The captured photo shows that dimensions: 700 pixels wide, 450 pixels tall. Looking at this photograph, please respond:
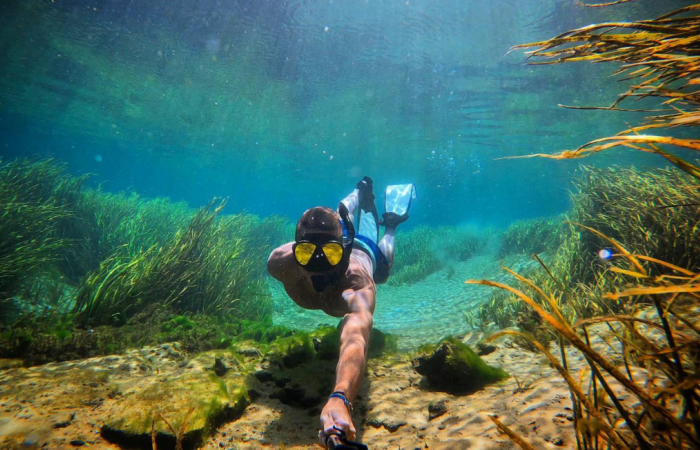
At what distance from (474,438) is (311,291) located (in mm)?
2224

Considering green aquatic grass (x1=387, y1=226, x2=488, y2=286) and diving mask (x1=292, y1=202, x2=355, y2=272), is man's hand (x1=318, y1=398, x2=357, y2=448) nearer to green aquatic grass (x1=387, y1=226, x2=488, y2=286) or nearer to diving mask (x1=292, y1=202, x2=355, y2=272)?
diving mask (x1=292, y1=202, x2=355, y2=272)

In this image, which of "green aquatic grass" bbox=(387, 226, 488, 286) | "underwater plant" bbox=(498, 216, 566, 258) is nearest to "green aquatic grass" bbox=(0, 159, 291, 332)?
"green aquatic grass" bbox=(387, 226, 488, 286)

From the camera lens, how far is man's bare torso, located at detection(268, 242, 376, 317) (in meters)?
3.25

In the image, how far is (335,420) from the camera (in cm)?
172

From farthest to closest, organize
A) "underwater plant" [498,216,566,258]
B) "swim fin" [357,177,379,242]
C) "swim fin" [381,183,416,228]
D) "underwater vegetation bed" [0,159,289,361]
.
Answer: "underwater plant" [498,216,566,258] → "swim fin" [357,177,379,242] → "swim fin" [381,183,416,228] → "underwater vegetation bed" [0,159,289,361]

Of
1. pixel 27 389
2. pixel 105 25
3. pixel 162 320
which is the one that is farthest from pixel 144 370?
pixel 105 25

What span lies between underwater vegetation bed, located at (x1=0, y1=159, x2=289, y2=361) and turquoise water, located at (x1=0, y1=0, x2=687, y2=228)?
4.37 metres

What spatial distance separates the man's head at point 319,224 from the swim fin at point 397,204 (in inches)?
163

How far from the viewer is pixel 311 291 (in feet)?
11.6

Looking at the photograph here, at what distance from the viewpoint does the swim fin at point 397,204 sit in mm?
7207

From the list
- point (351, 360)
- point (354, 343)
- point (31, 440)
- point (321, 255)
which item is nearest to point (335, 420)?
point (351, 360)

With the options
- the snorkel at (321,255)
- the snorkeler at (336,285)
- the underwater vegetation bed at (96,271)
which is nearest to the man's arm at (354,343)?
the snorkeler at (336,285)

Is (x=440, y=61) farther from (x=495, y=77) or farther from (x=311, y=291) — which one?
(x=311, y=291)

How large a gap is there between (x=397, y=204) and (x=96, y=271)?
7.05 m
